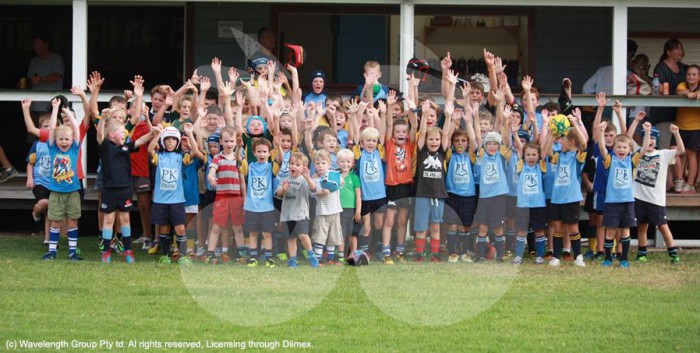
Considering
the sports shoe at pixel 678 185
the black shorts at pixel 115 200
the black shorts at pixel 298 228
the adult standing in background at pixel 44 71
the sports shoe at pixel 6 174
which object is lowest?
the black shorts at pixel 298 228

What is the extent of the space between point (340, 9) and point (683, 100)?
5.22 metres

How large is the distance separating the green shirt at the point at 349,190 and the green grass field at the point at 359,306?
814 millimetres

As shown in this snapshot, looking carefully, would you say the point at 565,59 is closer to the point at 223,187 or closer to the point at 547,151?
the point at 547,151

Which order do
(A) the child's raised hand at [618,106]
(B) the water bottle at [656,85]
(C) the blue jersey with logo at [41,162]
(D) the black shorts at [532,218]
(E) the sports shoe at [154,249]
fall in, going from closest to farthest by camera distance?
(D) the black shorts at [532,218] → (C) the blue jersey with logo at [41,162] → (E) the sports shoe at [154,249] → (A) the child's raised hand at [618,106] → (B) the water bottle at [656,85]

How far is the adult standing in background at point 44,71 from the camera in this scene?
16422 millimetres

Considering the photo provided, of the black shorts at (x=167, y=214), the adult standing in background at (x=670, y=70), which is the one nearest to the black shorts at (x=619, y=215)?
the adult standing in background at (x=670, y=70)

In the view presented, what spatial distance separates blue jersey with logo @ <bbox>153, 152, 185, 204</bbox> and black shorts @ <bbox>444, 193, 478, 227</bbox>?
108 inches

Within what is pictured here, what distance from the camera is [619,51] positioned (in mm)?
14133

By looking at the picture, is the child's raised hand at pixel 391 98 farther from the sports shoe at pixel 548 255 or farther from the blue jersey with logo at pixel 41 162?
the blue jersey with logo at pixel 41 162

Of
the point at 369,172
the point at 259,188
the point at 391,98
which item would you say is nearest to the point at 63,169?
the point at 259,188

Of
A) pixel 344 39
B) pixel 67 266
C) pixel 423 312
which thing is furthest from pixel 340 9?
pixel 423 312

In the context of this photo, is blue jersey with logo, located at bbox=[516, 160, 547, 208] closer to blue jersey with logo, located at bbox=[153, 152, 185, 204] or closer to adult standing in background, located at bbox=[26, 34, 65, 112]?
blue jersey with logo, located at bbox=[153, 152, 185, 204]

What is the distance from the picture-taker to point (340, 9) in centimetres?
1692

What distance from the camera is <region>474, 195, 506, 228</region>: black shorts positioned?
12.4m
